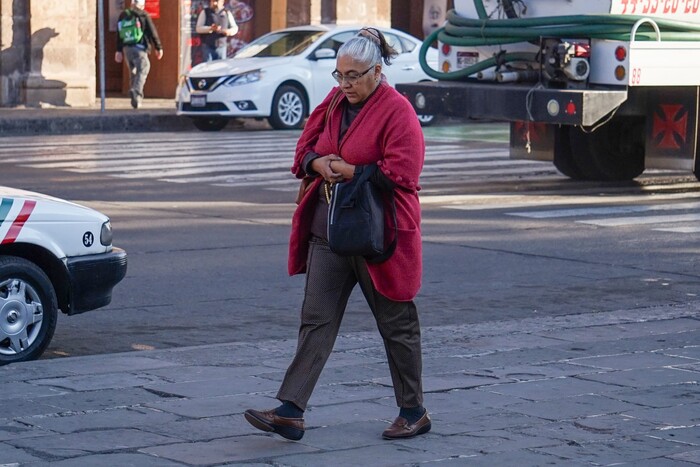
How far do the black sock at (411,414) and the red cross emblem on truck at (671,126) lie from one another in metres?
9.72

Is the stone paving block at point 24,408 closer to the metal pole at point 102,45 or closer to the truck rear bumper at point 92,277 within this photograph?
the truck rear bumper at point 92,277

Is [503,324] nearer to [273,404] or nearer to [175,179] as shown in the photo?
[273,404]

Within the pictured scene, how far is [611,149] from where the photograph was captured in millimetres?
16672

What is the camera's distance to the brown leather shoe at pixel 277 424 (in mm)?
5941

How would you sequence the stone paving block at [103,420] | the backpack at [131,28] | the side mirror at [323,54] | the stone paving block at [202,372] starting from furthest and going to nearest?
the backpack at [131,28] → the side mirror at [323,54] → the stone paving block at [202,372] → the stone paving block at [103,420]

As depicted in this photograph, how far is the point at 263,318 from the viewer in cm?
915

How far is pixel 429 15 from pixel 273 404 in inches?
1084

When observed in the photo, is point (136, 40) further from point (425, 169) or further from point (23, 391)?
point (23, 391)

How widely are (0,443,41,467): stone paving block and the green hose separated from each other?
9.70m

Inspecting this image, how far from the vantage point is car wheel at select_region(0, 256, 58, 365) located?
7531mm

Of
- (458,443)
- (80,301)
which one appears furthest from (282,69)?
(458,443)

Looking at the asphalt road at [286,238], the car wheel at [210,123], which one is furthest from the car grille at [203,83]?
the asphalt road at [286,238]

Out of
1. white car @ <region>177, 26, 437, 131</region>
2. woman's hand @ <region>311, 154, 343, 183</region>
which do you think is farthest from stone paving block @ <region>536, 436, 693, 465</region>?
white car @ <region>177, 26, 437, 131</region>

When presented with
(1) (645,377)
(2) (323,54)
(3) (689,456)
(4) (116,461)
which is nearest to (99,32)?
(2) (323,54)
